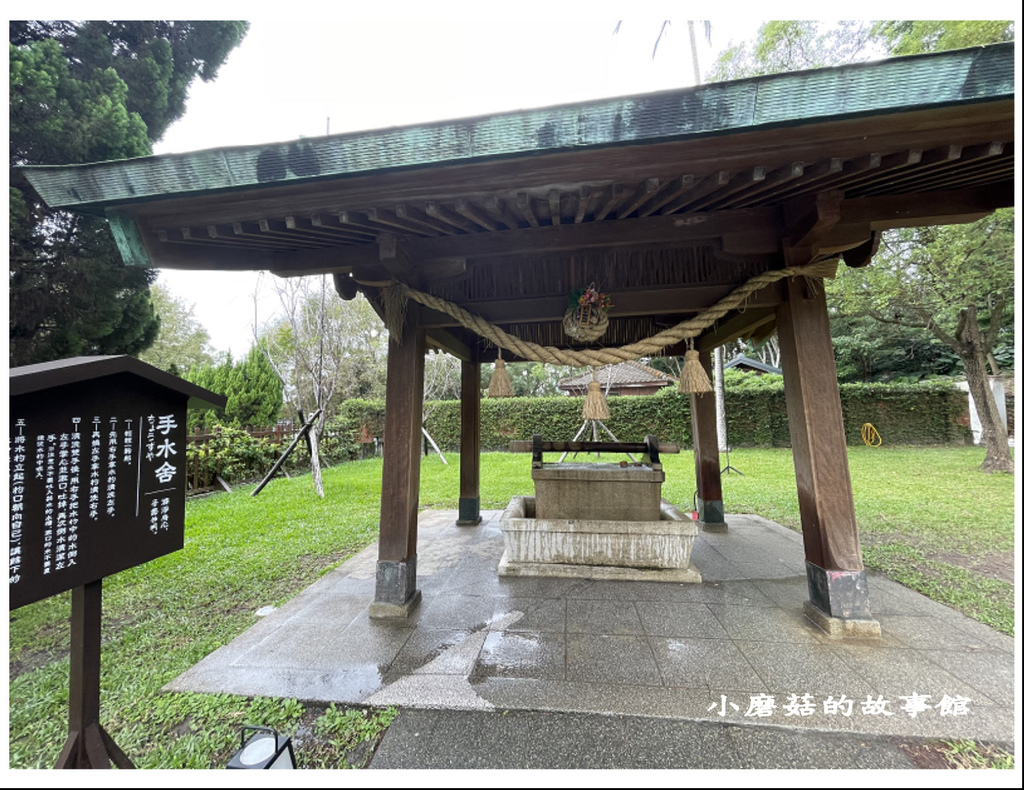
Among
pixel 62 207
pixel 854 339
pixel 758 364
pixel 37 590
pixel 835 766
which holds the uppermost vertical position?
pixel 854 339

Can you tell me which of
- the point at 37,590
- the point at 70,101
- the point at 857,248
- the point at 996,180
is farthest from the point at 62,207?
the point at 996,180

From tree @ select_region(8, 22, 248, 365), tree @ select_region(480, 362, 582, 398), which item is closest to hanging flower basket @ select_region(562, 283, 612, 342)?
tree @ select_region(8, 22, 248, 365)

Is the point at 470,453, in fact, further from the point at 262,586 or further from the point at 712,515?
the point at 712,515

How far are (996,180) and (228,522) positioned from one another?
7.90 m

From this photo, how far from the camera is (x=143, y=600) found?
327 centimetres

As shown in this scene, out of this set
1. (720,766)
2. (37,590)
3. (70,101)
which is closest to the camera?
(37,590)

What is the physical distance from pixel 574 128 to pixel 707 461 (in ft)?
14.6

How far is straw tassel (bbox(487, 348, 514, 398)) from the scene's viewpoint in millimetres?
3703

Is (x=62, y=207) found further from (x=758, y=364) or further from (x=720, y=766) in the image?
(x=758, y=364)

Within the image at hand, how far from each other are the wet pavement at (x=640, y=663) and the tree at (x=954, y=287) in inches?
303

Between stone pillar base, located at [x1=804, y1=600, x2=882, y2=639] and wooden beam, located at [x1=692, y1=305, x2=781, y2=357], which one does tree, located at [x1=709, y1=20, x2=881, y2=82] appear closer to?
wooden beam, located at [x1=692, y1=305, x2=781, y2=357]

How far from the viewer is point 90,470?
1.41m

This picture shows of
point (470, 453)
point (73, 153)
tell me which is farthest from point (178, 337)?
point (470, 453)

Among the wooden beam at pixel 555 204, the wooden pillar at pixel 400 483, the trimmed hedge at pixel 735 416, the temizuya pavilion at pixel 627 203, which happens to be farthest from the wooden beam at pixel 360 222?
the trimmed hedge at pixel 735 416
